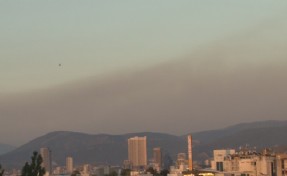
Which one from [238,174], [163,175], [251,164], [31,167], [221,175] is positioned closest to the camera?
[31,167]

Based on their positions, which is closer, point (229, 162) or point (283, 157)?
point (283, 157)

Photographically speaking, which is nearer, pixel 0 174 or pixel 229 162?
pixel 0 174

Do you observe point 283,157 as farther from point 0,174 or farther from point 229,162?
point 0,174

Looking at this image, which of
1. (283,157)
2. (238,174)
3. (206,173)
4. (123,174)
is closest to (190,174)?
(206,173)

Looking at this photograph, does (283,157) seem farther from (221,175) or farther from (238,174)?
(221,175)

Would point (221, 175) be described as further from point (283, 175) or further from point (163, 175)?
point (163, 175)

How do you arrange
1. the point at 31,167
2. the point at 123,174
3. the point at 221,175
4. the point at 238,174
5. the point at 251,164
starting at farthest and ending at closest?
the point at 123,174 → the point at 251,164 → the point at 238,174 → the point at 221,175 → the point at 31,167

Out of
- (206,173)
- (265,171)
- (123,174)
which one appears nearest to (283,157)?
(265,171)

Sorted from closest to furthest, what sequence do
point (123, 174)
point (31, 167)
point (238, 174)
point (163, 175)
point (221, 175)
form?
point (31, 167) → point (221, 175) → point (238, 174) → point (163, 175) → point (123, 174)

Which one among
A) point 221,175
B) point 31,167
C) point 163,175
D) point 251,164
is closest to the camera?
point 31,167
